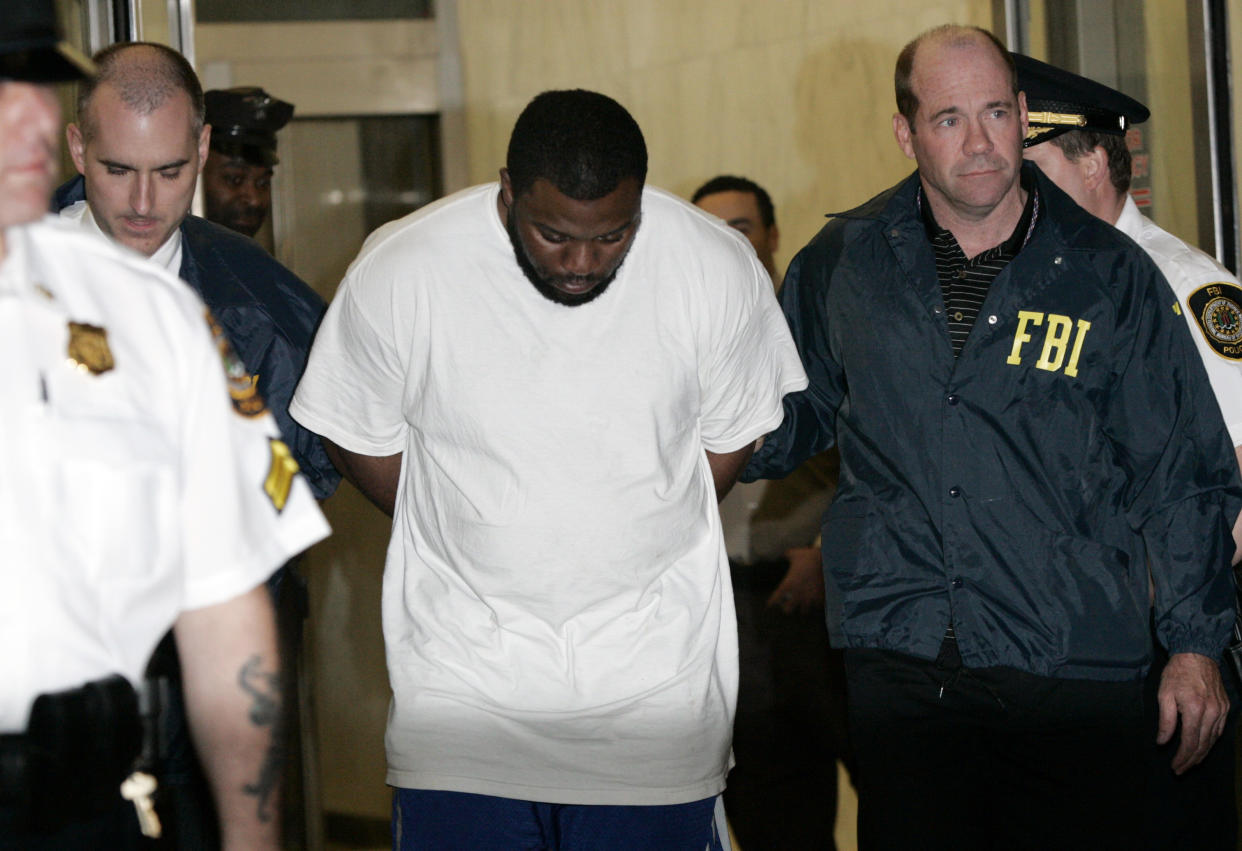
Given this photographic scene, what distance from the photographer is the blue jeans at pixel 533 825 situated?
228 cm

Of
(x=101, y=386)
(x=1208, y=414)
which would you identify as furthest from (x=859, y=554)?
(x=101, y=386)

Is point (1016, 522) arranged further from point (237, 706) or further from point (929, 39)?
point (237, 706)

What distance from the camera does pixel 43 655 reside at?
1330mm

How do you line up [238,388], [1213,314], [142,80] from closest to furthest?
[238,388], [142,80], [1213,314]

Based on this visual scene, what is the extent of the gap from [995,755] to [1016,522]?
39 centimetres

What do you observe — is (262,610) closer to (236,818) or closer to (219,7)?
(236,818)

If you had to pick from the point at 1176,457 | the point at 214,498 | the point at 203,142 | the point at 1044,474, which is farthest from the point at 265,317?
the point at 1176,457

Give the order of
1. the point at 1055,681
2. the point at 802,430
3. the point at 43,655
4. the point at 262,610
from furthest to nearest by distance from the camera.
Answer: the point at 802,430
the point at 1055,681
the point at 262,610
the point at 43,655

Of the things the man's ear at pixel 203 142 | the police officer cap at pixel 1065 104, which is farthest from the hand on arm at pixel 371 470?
the police officer cap at pixel 1065 104

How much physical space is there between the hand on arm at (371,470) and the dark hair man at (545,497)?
6cm

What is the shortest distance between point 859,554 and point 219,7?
11.7ft

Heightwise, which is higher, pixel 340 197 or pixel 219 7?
pixel 219 7

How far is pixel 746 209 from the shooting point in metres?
3.99

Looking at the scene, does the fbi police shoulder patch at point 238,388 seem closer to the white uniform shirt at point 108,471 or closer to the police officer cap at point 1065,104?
the white uniform shirt at point 108,471
